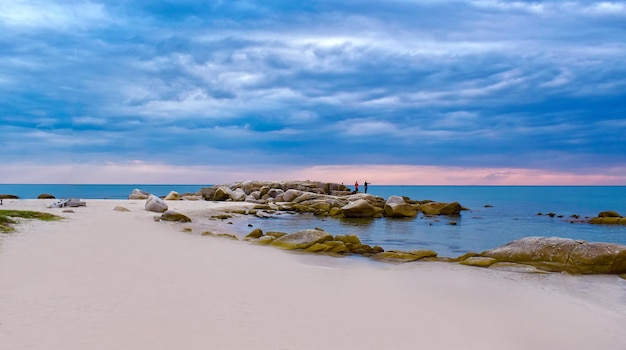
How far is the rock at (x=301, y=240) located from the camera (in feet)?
55.6

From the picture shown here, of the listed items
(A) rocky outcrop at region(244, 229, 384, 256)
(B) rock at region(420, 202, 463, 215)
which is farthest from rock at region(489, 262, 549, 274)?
(B) rock at region(420, 202, 463, 215)

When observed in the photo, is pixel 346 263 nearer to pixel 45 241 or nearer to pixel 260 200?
pixel 45 241

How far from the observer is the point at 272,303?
8.27 m

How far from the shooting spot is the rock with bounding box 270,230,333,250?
16938 millimetres

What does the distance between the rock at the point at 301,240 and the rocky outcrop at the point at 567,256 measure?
6162mm

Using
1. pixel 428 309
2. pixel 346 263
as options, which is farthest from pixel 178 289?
pixel 346 263

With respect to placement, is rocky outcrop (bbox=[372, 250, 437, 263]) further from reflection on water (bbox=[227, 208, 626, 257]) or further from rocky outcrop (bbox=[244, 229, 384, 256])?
reflection on water (bbox=[227, 208, 626, 257])

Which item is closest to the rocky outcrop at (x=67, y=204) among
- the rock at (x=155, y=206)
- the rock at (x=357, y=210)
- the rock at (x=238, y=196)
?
the rock at (x=155, y=206)

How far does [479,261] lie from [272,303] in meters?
9.15

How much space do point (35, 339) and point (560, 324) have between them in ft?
28.2

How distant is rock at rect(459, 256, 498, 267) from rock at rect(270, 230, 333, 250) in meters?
5.27

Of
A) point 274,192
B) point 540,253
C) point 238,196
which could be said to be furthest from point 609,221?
point 238,196

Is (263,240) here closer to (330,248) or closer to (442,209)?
(330,248)

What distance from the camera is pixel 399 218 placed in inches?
1551
